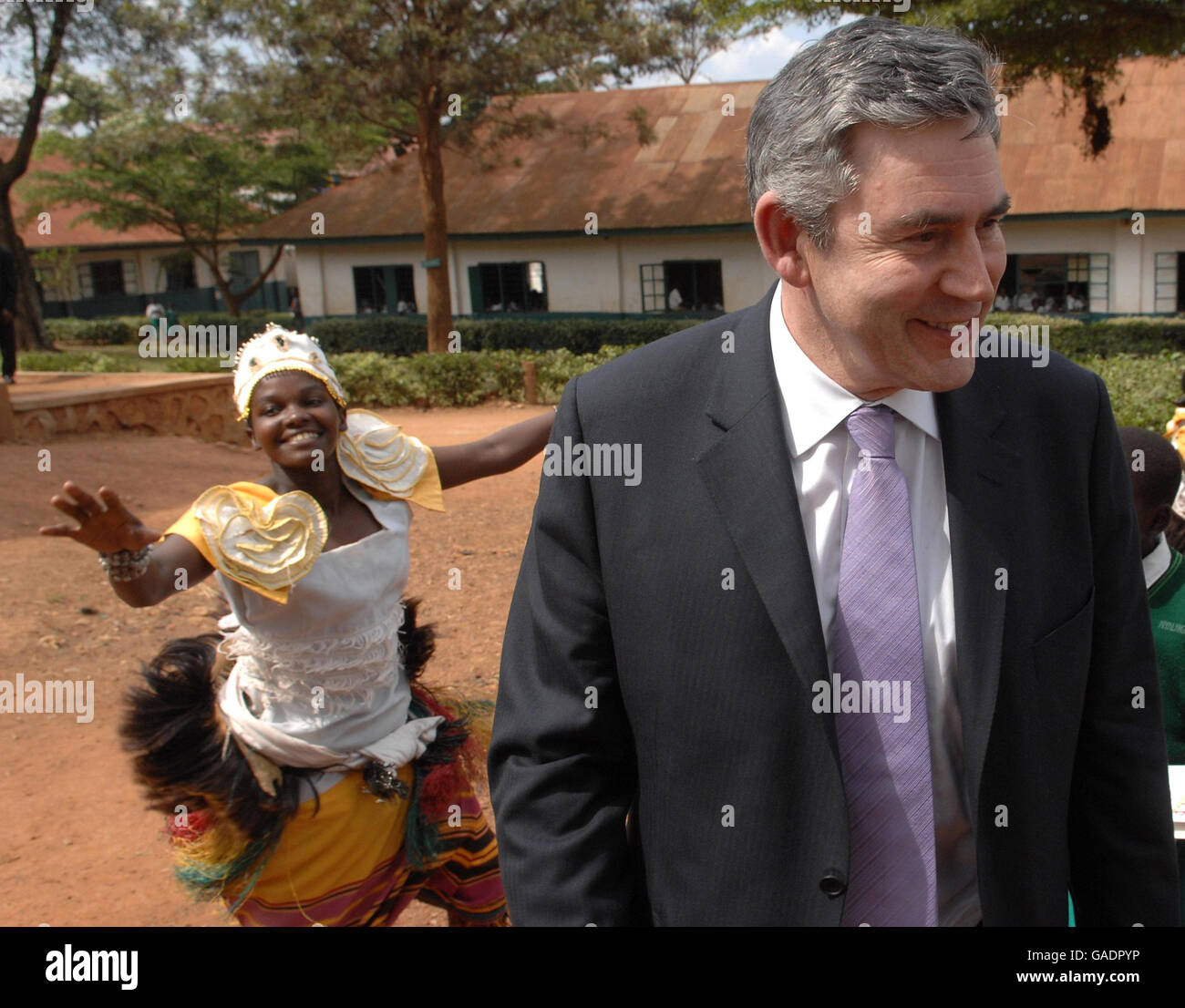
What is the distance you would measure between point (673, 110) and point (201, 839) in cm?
2608

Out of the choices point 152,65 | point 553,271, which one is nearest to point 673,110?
point 553,271

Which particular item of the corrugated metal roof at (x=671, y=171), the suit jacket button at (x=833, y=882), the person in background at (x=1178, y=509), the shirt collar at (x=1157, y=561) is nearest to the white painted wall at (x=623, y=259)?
the corrugated metal roof at (x=671, y=171)

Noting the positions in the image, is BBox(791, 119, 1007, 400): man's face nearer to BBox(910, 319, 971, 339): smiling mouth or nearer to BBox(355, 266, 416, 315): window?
BBox(910, 319, 971, 339): smiling mouth

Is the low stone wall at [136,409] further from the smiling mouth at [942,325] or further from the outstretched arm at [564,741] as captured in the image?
the smiling mouth at [942,325]

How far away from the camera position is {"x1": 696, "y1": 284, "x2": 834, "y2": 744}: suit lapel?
1.70 m

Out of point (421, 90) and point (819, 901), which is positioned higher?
point (421, 90)

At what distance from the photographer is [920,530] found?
181 centimetres

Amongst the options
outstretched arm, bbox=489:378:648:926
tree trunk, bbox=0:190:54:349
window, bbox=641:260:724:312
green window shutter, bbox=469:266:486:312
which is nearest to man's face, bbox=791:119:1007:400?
outstretched arm, bbox=489:378:648:926

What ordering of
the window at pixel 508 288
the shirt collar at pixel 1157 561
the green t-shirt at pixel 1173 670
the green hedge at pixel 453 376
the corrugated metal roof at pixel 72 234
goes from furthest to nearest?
the corrugated metal roof at pixel 72 234 → the window at pixel 508 288 → the green hedge at pixel 453 376 → the shirt collar at pixel 1157 561 → the green t-shirt at pixel 1173 670

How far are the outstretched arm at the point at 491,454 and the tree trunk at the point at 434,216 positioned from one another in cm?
1807

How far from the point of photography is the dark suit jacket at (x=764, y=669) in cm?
173

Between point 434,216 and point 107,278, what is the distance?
23.1m

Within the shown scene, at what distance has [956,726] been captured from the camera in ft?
5.85

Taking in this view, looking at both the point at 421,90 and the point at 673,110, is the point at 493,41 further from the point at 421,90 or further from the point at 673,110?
A: the point at 673,110
